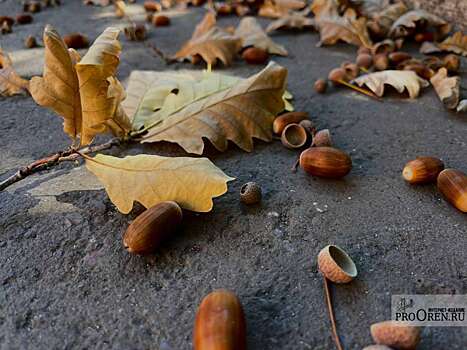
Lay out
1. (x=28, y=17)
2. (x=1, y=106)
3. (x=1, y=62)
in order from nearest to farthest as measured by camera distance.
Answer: (x=1, y=106), (x=1, y=62), (x=28, y=17)

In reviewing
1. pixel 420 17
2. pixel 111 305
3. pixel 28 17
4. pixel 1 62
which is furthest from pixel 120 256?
pixel 28 17

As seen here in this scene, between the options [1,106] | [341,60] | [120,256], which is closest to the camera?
[120,256]

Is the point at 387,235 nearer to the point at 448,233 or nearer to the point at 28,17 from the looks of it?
the point at 448,233

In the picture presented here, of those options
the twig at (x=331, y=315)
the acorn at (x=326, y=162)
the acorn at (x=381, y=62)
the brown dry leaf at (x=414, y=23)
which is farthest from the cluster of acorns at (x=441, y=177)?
the brown dry leaf at (x=414, y=23)

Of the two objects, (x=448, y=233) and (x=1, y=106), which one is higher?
(x=448, y=233)

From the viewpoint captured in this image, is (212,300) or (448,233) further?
(448,233)
